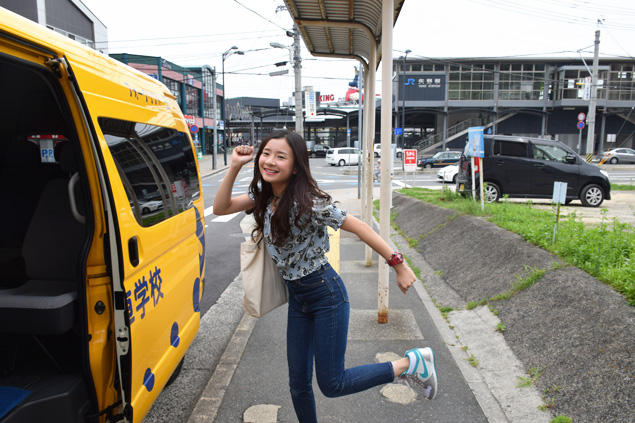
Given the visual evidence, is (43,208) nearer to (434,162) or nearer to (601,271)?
(601,271)

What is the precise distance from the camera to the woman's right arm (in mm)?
2453

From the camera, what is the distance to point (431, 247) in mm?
7402

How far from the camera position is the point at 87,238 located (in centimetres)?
202

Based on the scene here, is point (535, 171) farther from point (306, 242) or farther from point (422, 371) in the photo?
point (306, 242)

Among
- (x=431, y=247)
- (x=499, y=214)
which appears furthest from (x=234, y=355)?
(x=499, y=214)

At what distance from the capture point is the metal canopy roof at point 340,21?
184 inches

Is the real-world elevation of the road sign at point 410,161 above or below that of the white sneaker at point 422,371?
above

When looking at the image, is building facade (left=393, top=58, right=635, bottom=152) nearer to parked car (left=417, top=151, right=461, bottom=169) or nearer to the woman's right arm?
parked car (left=417, top=151, right=461, bottom=169)

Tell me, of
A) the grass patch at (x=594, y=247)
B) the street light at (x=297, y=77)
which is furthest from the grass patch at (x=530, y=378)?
the street light at (x=297, y=77)

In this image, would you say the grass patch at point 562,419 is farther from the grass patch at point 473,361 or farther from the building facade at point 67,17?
the building facade at point 67,17

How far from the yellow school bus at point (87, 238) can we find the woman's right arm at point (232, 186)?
0.43 metres

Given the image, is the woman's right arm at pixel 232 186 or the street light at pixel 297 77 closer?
the woman's right arm at pixel 232 186

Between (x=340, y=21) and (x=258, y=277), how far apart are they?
3.69 metres

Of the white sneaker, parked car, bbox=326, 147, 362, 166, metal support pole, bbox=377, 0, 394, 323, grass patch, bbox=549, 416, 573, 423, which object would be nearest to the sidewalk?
grass patch, bbox=549, 416, 573, 423
